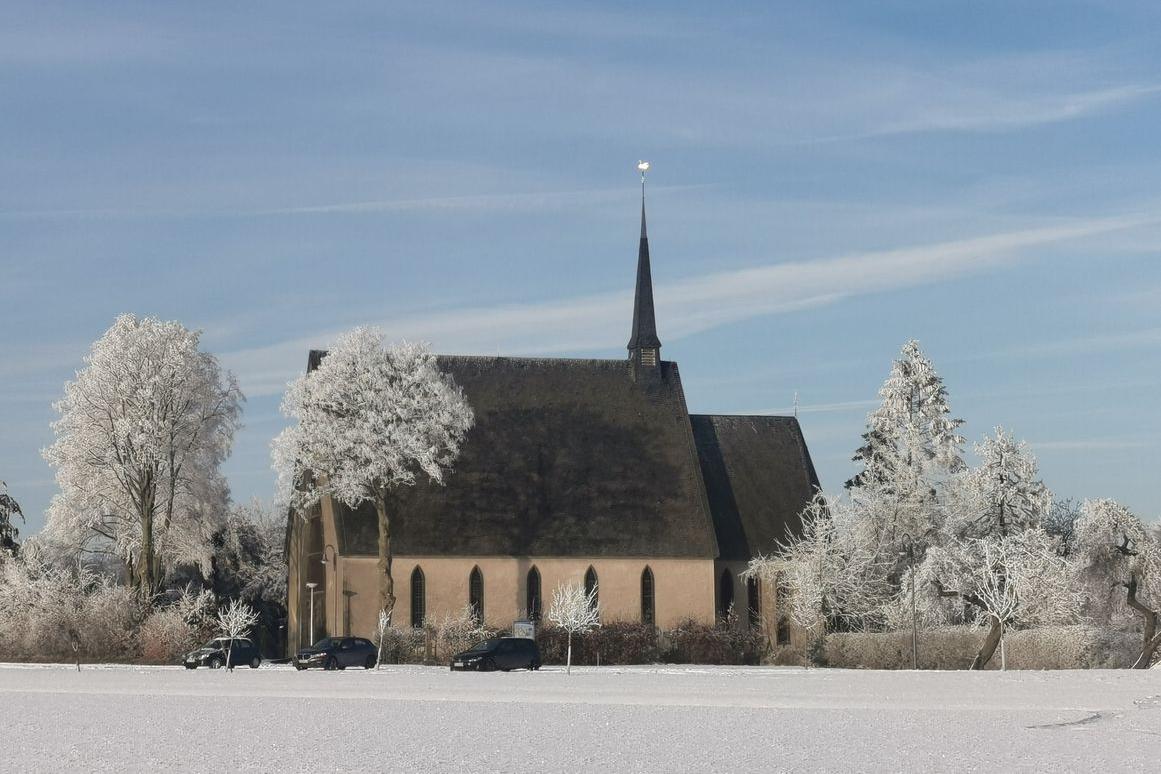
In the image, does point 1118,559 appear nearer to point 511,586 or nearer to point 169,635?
point 511,586

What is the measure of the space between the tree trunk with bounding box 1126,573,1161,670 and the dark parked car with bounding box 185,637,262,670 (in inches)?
1228

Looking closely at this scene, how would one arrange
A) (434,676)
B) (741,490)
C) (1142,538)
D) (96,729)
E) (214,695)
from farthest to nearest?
(741,490) < (1142,538) < (434,676) < (214,695) < (96,729)

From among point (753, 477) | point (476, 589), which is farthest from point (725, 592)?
point (476, 589)

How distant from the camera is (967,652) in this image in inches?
2112

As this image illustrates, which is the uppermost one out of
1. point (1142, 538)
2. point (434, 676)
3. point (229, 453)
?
point (229, 453)

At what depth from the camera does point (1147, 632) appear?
5359 centimetres

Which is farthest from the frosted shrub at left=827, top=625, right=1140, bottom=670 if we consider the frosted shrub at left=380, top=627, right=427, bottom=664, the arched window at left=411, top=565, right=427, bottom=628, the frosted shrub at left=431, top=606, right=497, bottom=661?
the arched window at left=411, top=565, right=427, bottom=628

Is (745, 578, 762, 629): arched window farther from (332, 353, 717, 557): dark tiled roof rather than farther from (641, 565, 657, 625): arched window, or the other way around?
(641, 565, 657, 625): arched window

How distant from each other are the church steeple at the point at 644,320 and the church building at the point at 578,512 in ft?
0.26

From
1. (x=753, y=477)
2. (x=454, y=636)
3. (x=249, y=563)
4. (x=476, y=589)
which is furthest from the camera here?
(x=249, y=563)

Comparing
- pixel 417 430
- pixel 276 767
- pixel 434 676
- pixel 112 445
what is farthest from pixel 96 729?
pixel 112 445

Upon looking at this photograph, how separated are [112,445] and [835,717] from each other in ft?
134

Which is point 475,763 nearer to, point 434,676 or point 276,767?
point 276,767

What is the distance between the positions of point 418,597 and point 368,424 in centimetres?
871
